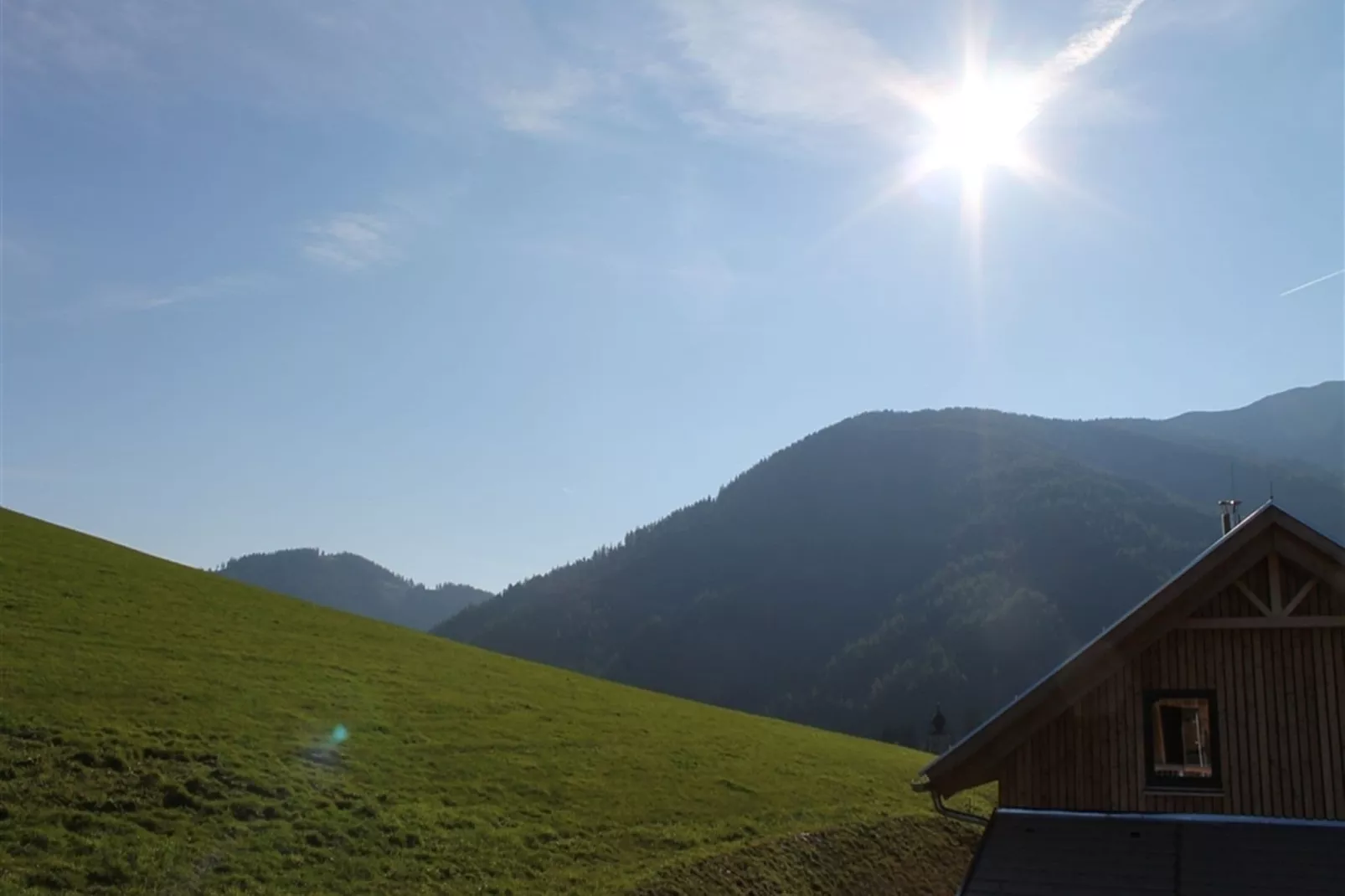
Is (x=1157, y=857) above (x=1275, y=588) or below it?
below

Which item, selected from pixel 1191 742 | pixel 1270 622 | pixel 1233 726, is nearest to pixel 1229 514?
pixel 1270 622

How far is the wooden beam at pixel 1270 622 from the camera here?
18.3 m

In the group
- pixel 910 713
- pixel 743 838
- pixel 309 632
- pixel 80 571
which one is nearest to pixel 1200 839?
pixel 743 838

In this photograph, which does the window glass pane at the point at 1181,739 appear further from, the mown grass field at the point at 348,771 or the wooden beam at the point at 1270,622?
the mown grass field at the point at 348,771

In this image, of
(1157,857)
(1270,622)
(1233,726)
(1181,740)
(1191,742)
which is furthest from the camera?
(1191,742)

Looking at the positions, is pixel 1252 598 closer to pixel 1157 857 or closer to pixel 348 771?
pixel 1157 857

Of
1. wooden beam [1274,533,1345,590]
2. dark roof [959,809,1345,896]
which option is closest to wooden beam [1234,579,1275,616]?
wooden beam [1274,533,1345,590]

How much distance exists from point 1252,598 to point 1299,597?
2.30ft

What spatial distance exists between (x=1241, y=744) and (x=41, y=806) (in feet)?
80.6

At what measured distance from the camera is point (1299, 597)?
18.5 m

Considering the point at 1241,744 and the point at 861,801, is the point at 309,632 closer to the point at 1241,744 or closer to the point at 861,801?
the point at 861,801

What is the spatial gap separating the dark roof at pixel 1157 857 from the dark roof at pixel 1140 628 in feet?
4.15

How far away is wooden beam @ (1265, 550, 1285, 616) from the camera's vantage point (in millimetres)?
18609

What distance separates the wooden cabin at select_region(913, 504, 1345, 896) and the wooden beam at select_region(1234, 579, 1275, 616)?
3 cm
